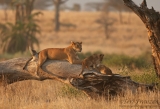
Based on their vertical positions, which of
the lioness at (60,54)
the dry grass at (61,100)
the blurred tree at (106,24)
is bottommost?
the dry grass at (61,100)

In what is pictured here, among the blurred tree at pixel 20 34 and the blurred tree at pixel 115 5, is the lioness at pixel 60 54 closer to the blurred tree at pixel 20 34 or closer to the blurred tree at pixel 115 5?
the blurred tree at pixel 20 34

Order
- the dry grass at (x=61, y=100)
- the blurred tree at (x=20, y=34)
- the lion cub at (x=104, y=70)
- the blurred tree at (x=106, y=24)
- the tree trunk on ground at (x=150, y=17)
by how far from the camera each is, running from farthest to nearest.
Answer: the blurred tree at (x=106, y=24) < the blurred tree at (x=20, y=34) < the lion cub at (x=104, y=70) < the tree trunk on ground at (x=150, y=17) < the dry grass at (x=61, y=100)

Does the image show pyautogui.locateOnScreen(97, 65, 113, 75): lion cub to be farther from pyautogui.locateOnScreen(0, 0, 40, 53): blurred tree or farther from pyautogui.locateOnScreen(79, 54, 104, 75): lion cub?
pyautogui.locateOnScreen(0, 0, 40, 53): blurred tree

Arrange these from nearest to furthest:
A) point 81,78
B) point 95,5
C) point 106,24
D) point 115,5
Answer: point 81,78
point 106,24
point 115,5
point 95,5

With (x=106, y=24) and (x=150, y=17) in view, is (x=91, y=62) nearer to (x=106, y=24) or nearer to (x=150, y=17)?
(x=150, y=17)

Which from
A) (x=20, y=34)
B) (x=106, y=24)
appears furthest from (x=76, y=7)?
(x=20, y=34)

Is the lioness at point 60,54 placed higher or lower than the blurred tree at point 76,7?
lower

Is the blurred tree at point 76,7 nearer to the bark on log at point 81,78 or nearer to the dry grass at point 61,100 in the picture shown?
the dry grass at point 61,100

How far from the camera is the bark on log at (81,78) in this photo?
397 inches

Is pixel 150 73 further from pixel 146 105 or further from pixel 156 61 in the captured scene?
pixel 146 105

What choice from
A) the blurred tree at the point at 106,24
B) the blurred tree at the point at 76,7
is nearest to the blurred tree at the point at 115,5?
the blurred tree at the point at 106,24

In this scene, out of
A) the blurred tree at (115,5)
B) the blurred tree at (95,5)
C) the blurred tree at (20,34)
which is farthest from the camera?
the blurred tree at (95,5)

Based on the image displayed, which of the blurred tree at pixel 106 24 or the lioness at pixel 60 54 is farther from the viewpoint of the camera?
the blurred tree at pixel 106 24

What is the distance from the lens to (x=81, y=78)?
1015cm
